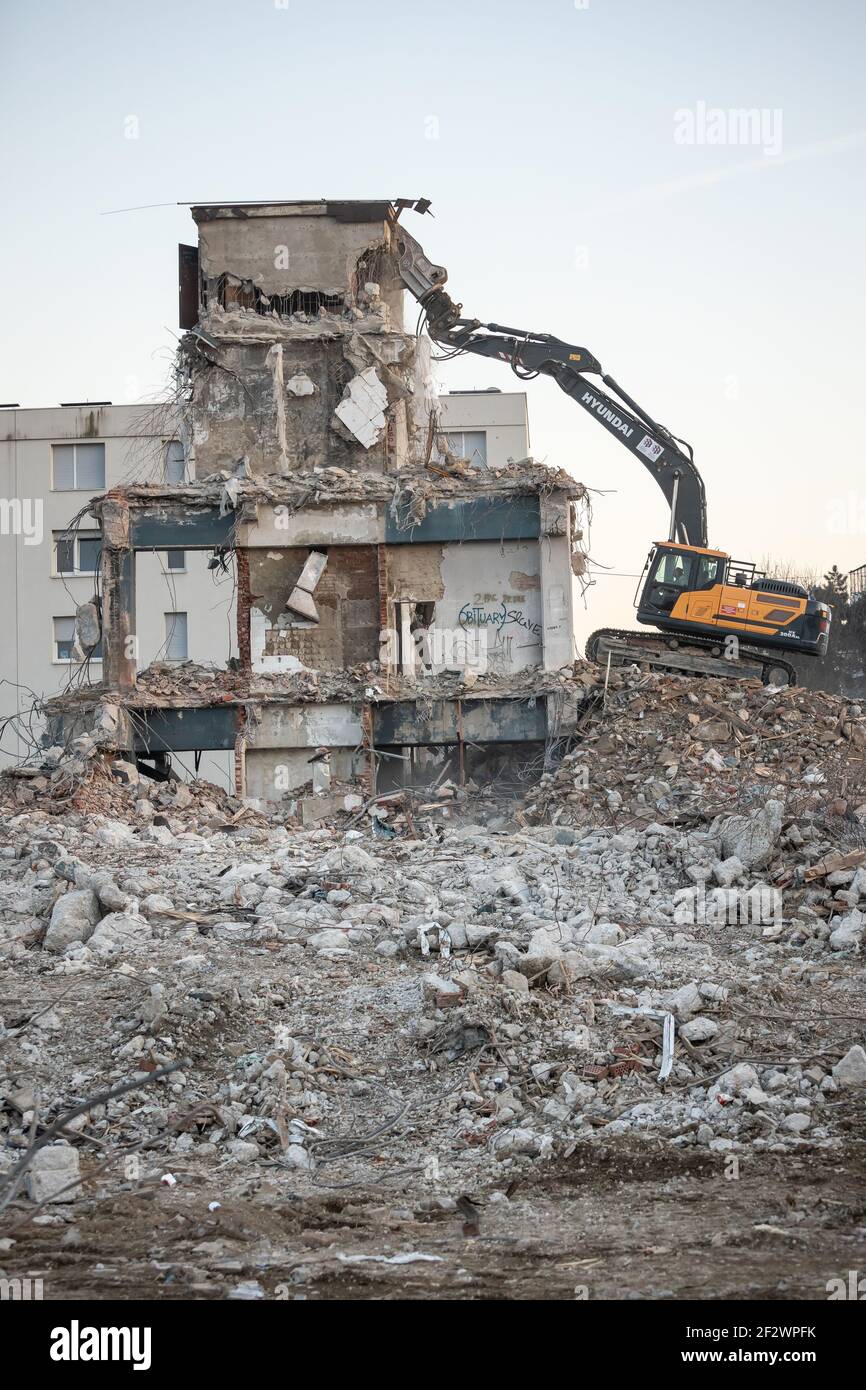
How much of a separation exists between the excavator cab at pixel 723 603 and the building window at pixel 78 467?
67.4 feet

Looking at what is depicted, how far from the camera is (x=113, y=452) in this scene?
37.2 m

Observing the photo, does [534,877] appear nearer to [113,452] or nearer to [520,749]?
[520,749]

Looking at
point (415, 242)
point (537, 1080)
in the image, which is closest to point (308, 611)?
point (415, 242)

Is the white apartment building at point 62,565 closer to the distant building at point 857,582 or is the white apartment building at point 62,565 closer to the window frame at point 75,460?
the window frame at point 75,460

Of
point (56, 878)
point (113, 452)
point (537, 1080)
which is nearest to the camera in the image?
point (537, 1080)

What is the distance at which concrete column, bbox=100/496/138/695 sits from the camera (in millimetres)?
22344

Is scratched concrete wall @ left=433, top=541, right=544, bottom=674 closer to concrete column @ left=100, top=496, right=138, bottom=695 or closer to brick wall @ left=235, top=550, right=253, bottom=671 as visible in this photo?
brick wall @ left=235, top=550, right=253, bottom=671

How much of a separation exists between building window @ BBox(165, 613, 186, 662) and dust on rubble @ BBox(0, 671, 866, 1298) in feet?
74.2

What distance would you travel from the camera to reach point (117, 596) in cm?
2272

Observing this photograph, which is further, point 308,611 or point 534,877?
point 308,611
